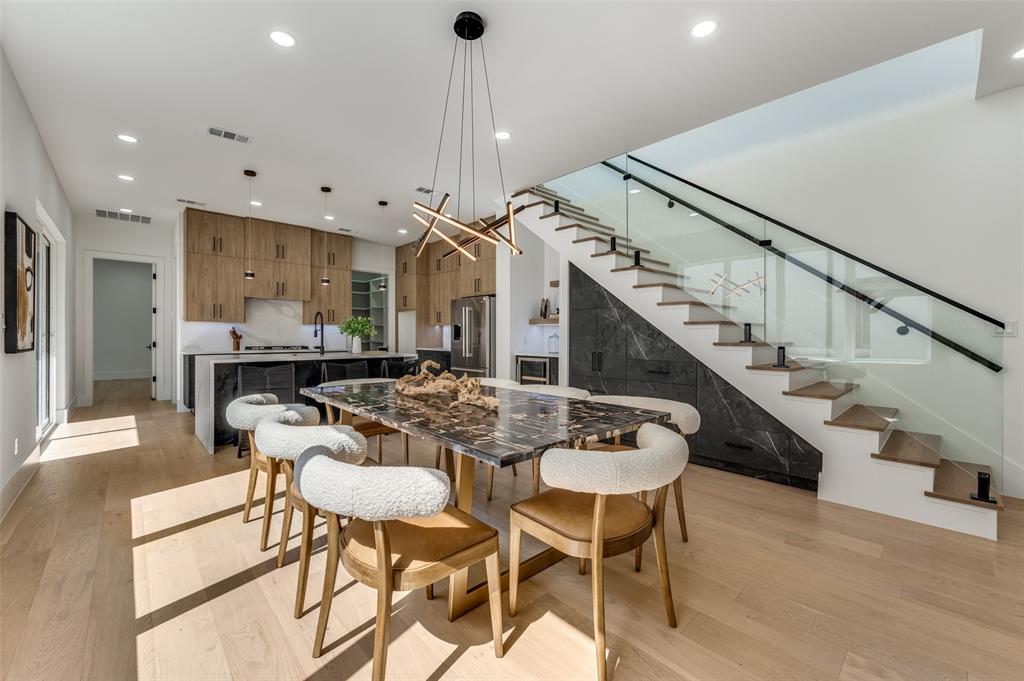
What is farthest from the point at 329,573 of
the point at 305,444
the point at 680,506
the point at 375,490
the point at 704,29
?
the point at 704,29

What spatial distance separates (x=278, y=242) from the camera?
667 centimetres

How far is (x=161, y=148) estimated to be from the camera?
3938 millimetres

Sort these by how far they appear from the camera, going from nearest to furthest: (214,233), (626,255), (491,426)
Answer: (491,426) < (626,255) < (214,233)

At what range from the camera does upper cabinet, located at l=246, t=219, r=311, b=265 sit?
6465mm

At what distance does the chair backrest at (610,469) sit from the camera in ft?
4.35

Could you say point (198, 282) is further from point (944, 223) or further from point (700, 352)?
point (944, 223)

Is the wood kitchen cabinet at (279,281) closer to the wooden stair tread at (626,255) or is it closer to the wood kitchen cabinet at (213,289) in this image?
the wood kitchen cabinet at (213,289)

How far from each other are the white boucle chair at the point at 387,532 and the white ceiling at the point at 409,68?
2.32 m

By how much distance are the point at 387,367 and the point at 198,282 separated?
3.26 m

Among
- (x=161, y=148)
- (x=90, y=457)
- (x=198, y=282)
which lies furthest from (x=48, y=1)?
(x=198, y=282)

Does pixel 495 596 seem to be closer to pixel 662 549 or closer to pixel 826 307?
pixel 662 549

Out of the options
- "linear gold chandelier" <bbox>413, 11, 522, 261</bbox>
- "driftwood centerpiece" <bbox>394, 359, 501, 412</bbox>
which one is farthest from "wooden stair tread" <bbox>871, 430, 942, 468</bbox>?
"linear gold chandelier" <bbox>413, 11, 522, 261</bbox>

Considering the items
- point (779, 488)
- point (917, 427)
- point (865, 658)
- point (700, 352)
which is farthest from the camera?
point (700, 352)

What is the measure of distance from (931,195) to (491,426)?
13.1 ft
